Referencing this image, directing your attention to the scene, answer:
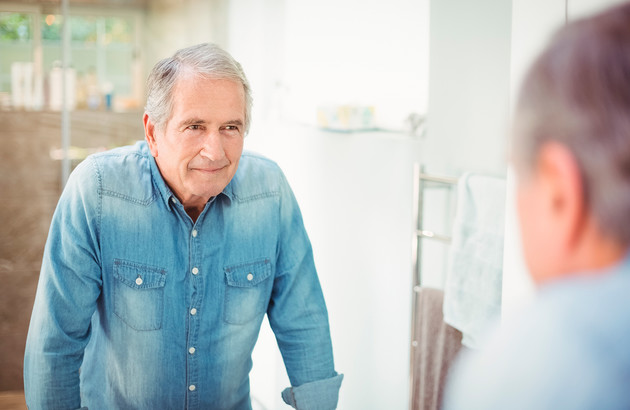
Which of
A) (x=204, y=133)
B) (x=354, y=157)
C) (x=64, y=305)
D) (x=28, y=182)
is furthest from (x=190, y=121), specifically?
(x=28, y=182)

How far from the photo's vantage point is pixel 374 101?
6.64 ft

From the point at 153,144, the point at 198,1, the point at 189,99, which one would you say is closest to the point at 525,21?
the point at 189,99

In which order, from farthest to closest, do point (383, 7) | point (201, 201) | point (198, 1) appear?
point (198, 1) < point (383, 7) < point (201, 201)

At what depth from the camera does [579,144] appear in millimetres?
437

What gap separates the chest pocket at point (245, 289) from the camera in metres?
1.45

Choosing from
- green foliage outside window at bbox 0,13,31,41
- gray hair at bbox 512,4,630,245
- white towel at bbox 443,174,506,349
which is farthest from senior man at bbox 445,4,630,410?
green foliage outside window at bbox 0,13,31,41

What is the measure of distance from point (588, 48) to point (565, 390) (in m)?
0.21

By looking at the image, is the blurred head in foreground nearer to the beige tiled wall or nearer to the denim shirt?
the denim shirt

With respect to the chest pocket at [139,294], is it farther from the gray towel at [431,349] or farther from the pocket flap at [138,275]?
the gray towel at [431,349]

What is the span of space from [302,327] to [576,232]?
3.48ft

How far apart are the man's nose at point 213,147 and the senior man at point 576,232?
94cm

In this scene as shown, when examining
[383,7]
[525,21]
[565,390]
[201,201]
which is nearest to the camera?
[565,390]

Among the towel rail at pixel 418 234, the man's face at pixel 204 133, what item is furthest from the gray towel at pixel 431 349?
the man's face at pixel 204 133

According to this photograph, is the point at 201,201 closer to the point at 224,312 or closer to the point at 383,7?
the point at 224,312
